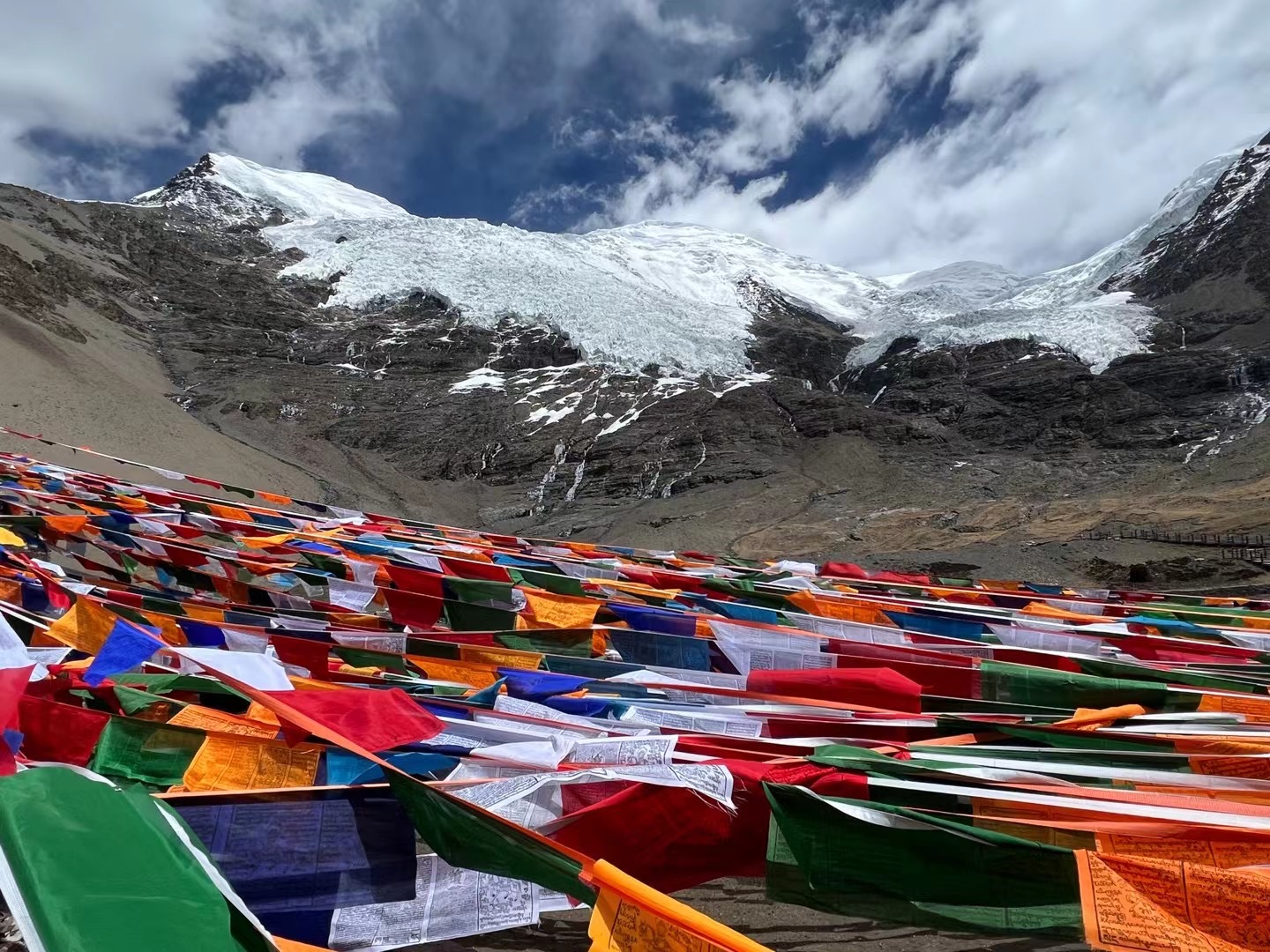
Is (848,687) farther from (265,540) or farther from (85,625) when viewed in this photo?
(265,540)

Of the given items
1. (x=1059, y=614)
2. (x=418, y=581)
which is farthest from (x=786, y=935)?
(x=1059, y=614)

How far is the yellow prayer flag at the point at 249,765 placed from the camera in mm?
3281

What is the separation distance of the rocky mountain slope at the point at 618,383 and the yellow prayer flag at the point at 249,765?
28003 mm

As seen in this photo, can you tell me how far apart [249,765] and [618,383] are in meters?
59.1

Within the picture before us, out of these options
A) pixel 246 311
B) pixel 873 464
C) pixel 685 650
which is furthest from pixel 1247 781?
pixel 246 311

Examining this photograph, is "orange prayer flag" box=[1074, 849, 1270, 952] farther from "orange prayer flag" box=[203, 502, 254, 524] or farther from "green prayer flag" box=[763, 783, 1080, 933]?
"orange prayer flag" box=[203, 502, 254, 524]

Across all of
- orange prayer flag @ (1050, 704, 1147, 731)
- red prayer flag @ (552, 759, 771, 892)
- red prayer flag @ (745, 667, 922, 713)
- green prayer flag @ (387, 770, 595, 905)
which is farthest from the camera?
red prayer flag @ (745, 667, 922, 713)

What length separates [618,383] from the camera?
203 feet

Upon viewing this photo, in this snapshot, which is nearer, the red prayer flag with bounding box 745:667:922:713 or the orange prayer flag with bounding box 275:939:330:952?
the orange prayer flag with bounding box 275:939:330:952

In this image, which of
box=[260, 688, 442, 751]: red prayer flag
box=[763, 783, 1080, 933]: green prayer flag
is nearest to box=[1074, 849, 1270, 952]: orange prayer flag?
box=[763, 783, 1080, 933]: green prayer flag

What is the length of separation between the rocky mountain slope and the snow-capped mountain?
1.47 feet

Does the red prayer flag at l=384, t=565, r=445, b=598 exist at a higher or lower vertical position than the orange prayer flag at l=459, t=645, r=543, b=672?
higher

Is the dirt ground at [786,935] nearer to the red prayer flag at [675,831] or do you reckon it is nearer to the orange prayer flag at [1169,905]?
the red prayer flag at [675,831]

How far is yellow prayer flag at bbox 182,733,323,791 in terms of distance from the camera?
129 inches
